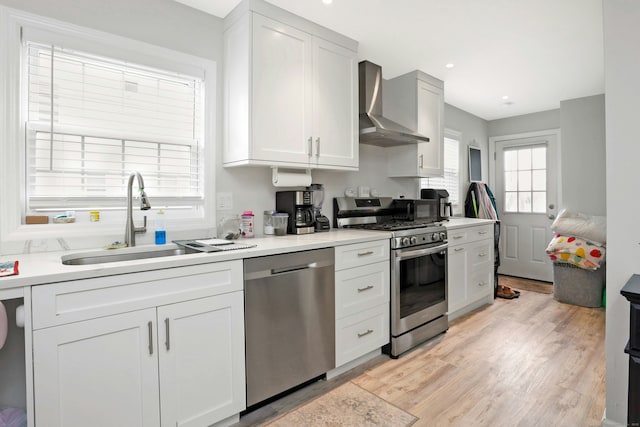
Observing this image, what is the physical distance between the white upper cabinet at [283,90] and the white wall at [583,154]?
3543 mm

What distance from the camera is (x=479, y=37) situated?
107 inches

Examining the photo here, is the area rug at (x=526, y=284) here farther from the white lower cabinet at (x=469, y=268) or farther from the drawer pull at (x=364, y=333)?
the drawer pull at (x=364, y=333)

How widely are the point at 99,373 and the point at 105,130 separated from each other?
53.5 inches

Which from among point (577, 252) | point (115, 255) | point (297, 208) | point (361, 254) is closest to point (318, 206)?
point (297, 208)

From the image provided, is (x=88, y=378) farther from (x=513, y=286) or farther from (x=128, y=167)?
(x=513, y=286)

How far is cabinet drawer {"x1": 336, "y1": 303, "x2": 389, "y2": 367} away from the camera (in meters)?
2.26

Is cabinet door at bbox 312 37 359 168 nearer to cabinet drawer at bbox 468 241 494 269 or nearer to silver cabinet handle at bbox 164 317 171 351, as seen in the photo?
silver cabinet handle at bbox 164 317 171 351

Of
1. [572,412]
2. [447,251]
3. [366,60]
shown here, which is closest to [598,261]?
[447,251]

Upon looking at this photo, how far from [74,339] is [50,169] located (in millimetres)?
1034

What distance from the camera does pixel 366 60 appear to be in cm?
318

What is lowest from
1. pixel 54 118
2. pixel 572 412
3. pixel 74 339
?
pixel 572 412

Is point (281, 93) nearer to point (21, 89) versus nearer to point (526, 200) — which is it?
point (21, 89)

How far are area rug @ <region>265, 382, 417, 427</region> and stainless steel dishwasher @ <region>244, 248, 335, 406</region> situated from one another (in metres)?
0.15

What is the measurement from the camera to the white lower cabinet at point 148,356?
1.26 metres
